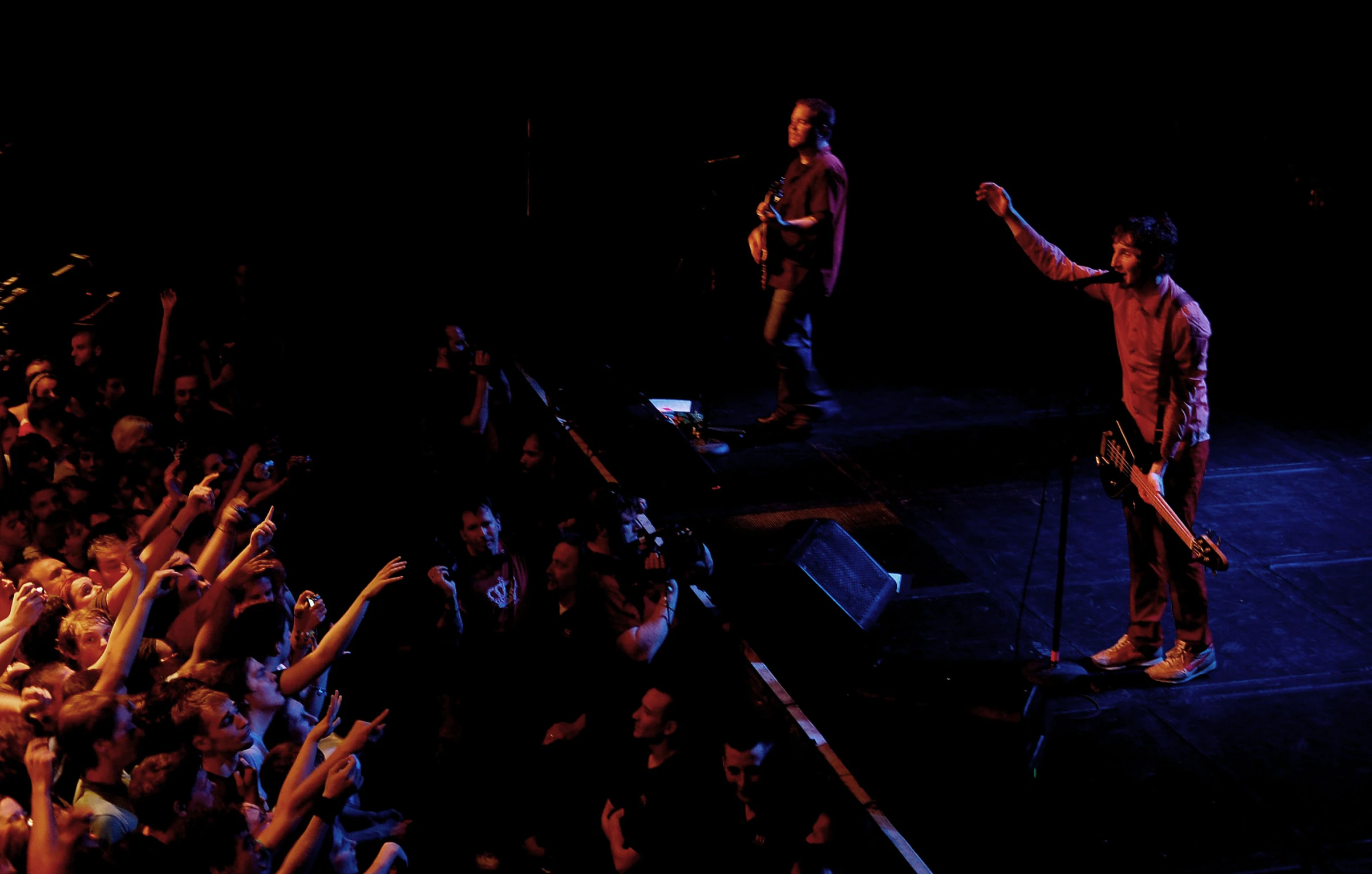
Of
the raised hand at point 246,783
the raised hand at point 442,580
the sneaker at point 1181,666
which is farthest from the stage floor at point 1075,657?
the raised hand at point 246,783

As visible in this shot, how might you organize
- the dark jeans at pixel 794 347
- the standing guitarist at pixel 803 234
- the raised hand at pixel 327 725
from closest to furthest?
1. the raised hand at pixel 327 725
2. the standing guitarist at pixel 803 234
3. the dark jeans at pixel 794 347

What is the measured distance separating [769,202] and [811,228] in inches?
9.6

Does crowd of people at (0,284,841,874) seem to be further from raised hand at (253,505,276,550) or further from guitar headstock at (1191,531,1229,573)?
guitar headstock at (1191,531,1229,573)

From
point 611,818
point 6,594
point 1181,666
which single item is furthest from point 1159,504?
point 6,594

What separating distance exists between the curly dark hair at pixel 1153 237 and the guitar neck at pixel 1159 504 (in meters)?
0.70

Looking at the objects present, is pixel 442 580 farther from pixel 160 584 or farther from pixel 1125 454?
pixel 1125 454

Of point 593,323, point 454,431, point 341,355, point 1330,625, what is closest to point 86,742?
point 454,431

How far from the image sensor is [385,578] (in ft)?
12.8

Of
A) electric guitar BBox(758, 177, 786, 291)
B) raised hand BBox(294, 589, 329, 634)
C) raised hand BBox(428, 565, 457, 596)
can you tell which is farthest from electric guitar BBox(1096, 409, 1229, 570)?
raised hand BBox(294, 589, 329, 634)

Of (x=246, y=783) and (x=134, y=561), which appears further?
(x=134, y=561)

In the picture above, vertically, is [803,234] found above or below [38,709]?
above

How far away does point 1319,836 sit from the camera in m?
3.40

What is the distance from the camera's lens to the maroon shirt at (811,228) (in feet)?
19.1

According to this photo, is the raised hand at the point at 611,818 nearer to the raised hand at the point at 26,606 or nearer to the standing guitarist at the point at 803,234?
the raised hand at the point at 26,606
